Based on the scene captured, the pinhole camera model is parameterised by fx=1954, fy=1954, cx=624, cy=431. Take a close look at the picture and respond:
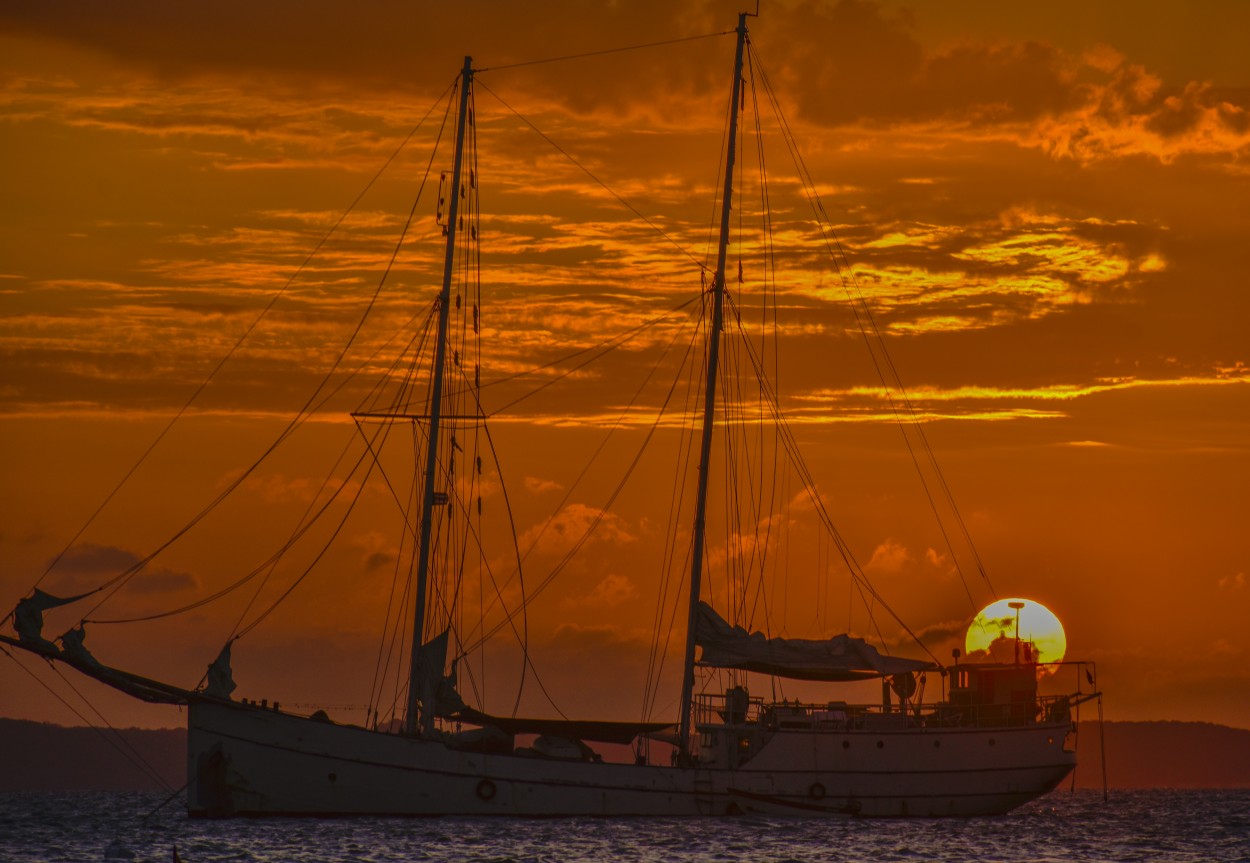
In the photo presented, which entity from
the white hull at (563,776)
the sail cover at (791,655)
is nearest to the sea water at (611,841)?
→ the white hull at (563,776)

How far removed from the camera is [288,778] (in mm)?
70188

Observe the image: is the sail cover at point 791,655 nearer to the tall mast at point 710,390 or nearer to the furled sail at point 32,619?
the tall mast at point 710,390

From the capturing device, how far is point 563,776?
72.2m

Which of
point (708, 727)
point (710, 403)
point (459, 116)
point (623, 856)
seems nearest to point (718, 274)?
point (710, 403)

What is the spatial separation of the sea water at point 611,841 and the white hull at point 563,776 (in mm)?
1143

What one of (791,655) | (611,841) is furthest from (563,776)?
(791,655)

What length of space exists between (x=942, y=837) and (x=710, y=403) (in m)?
19.3

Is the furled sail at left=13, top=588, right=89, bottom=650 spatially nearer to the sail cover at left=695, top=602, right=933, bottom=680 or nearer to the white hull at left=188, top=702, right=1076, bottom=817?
the white hull at left=188, top=702, right=1076, bottom=817

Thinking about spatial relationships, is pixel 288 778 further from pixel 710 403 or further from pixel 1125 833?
pixel 1125 833

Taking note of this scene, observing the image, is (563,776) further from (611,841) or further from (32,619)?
(32,619)

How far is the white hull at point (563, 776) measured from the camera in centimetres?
7012

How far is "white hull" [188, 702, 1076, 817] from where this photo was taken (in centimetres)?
7012

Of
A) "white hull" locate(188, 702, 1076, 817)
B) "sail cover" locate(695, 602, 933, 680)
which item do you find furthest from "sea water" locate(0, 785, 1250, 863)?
"sail cover" locate(695, 602, 933, 680)

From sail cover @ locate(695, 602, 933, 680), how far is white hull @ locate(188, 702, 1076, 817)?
275cm
